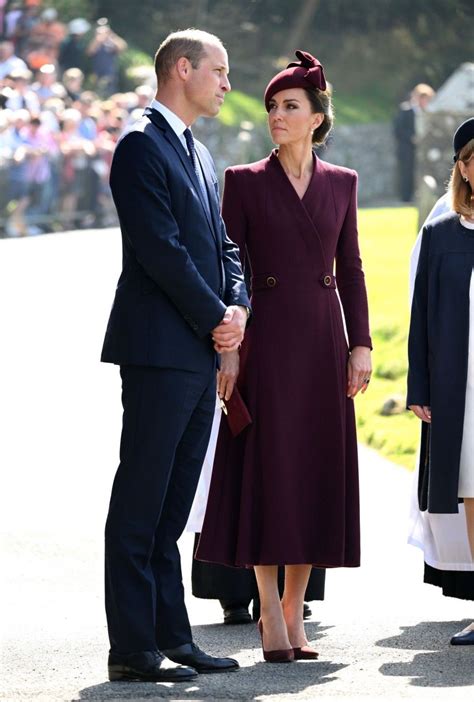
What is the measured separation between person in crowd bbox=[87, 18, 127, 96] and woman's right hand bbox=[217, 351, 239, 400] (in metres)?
25.9

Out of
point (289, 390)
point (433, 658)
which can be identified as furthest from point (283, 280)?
point (433, 658)

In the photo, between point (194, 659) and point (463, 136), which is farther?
point (463, 136)

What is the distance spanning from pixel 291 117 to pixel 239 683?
184 cm

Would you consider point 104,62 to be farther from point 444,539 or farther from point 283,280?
point 283,280

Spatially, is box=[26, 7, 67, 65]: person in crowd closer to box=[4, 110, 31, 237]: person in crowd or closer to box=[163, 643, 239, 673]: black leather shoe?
box=[4, 110, 31, 237]: person in crowd

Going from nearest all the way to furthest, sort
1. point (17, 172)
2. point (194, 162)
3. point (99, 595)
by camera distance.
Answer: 1. point (194, 162)
2. point (99, 595)
3. point (17, 172)

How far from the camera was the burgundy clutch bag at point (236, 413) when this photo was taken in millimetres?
5617

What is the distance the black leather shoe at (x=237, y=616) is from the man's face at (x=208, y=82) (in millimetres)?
2003

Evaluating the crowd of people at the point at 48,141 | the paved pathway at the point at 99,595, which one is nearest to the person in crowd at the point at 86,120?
the crowd of people at the point at 48,141

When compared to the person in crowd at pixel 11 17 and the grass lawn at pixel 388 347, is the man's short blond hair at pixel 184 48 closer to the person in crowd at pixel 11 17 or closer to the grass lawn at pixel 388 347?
the grass lawn at pixel 388 347

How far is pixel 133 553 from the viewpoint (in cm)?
511

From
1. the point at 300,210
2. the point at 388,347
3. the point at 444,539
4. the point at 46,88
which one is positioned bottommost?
the point at 444,539

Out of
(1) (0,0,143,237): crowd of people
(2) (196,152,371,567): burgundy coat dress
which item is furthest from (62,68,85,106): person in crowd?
(2) (196,152,371,567): burgundy coat dress

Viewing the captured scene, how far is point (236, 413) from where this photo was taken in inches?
222
